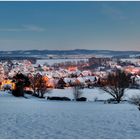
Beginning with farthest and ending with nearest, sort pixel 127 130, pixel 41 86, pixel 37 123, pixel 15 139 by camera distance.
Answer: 1. pixel 41 86
2. pixel 37 123
3. pixel 127 130
4. pixel 15 139

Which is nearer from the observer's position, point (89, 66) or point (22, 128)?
point (22, 128)

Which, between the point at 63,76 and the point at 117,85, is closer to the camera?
the point at 117,85

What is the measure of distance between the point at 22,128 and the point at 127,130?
3587 mm

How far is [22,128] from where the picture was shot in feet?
45.8

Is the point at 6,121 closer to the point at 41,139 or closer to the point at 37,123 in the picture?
the point at 37,123

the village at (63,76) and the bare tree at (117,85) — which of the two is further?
the village at (63,76)

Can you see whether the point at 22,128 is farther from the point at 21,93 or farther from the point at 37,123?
the point at 21,93

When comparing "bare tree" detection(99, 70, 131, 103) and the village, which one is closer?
"bare tree" detection(99, 70, 131, 103)

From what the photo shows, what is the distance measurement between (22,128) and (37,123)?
152cm

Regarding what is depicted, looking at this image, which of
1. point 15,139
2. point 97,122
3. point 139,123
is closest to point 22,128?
point 15,139

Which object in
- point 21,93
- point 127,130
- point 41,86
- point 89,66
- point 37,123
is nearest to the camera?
point 127,130

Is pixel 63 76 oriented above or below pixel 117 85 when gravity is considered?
below

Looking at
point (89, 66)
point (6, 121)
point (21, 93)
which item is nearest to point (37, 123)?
point (6, 121)

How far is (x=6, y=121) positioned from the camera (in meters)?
15.9
